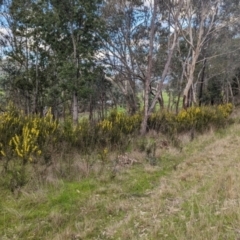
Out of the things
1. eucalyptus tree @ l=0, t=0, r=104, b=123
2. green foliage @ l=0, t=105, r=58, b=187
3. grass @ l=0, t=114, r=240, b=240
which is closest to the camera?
grass @ l=0, t=114, r=240, b=240

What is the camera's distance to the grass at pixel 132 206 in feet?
10.9

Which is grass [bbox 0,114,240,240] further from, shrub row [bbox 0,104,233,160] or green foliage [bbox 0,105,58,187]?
shrub row [bbox 0,104,233,160]

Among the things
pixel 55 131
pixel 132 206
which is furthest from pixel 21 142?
pixel 132 206

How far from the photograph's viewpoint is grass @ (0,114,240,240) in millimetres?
3336

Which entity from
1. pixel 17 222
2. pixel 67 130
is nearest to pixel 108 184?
pixel 17 222

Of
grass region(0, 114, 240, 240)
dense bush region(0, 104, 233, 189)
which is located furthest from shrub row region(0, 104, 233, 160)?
grass region(0, 114, 240, 240)

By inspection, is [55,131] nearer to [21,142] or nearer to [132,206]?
[21,142]

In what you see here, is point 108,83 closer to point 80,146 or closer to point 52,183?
point 80,146

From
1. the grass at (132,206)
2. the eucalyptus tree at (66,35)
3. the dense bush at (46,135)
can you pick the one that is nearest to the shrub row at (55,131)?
the dense bush at (46,135)

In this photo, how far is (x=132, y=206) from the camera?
421 cm

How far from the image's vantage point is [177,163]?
6785 mm

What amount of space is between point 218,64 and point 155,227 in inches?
1021

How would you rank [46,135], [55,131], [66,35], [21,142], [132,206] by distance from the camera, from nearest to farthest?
1. [132,206]
2. [21,142]
3. [46,135]
4. [55,131]
5. [66,35]

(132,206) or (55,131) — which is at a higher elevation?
(55,131)
